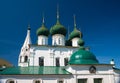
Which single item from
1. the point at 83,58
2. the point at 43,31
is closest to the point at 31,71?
the point at 83,58

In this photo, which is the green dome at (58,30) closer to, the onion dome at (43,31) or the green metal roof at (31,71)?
the onion dome at (43,31)

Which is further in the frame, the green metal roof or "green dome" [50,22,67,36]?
"green dome" [50,22,67,36]

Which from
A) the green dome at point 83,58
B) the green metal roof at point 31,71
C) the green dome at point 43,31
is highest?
the green dome at point 43,31

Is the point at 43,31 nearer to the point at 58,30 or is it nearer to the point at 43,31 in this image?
the point at 43,31

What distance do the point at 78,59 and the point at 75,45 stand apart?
1172cm

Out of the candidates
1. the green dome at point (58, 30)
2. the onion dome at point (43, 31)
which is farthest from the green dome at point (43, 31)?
the green dome at point (58, 30)

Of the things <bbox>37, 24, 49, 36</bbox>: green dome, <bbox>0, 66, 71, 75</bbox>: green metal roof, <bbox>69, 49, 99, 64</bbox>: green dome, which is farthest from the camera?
<bbox>37, 24, 49, 36</bbox>: green dome

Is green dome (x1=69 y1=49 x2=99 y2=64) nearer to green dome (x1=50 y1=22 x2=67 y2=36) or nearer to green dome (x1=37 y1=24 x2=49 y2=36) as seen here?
green dome (x1=50 y1=22 x2=67 y2=36)

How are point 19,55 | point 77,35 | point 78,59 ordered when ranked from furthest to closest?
point 19,55
point 77,35
point 78,59

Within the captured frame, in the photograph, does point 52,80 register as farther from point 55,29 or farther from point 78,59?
point 55,29

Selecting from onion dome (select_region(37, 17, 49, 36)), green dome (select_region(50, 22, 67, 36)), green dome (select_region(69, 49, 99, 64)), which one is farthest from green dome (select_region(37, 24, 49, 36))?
green dome (select_region(69, 49, 99, 64))

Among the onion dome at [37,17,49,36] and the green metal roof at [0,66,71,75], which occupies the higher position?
the onion dome at [37,17,49,36]

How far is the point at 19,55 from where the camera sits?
41.3 meters

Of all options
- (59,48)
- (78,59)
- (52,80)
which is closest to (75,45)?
(59,48)
